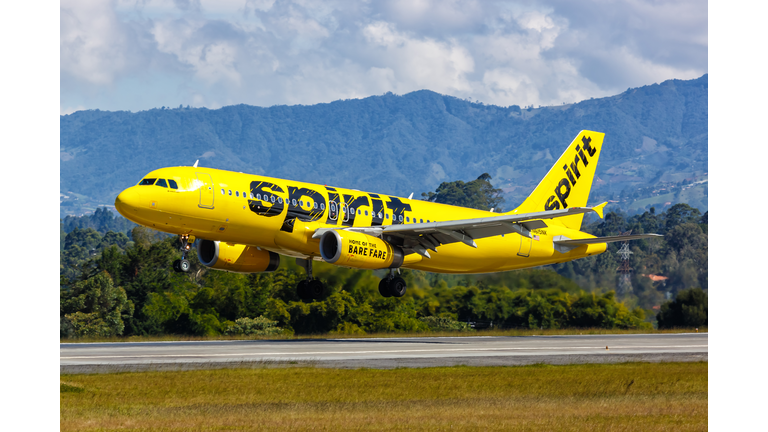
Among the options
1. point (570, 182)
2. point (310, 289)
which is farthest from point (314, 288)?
point (570, 182)

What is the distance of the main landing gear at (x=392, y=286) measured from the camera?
45.2 metres

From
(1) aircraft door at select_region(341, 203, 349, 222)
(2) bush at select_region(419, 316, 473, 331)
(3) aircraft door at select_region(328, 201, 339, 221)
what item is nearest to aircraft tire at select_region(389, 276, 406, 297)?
(1) aircraft door at select_region(341, 203, 349, 222)

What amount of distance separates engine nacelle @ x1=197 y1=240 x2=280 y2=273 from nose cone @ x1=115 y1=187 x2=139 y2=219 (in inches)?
324

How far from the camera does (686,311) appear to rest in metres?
74.4

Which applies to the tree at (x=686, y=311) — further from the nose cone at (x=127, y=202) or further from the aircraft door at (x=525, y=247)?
the nose cone at (x=127, y=202)

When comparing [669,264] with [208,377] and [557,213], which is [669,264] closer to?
[557,213]

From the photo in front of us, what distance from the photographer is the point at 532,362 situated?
142 feet

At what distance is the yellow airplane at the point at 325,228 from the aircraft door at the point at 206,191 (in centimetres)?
5

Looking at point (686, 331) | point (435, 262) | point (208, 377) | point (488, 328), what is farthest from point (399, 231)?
point (686, 331)

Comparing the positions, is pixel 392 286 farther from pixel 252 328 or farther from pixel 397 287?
pixel 252 328

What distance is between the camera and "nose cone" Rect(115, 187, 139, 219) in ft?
118

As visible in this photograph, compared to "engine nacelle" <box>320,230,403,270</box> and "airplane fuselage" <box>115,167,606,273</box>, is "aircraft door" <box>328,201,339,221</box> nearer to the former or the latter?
"airplane fuselage" <box>115,167,606,273</box>

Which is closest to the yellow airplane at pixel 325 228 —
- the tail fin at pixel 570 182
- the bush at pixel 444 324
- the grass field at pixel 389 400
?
the tail fin at pixel 570 182
